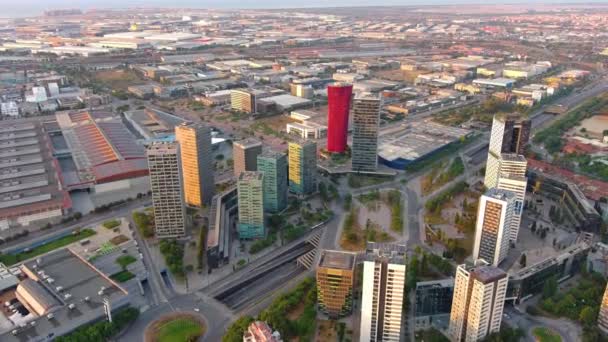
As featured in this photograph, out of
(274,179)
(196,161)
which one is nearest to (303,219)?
(274,179)

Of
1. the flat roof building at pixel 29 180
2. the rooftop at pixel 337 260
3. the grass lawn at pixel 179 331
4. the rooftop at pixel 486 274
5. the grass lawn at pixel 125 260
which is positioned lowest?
the grass lawn at pixel 179 331

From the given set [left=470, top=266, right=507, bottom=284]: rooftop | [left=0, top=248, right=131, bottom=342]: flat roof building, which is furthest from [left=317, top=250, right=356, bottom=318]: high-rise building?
[left=0, top=248, right=131, bottom=342]: flat roof building

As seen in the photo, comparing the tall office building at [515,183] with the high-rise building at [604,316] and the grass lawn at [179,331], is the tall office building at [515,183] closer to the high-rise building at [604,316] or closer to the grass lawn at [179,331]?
the high-rise building at [604,316]

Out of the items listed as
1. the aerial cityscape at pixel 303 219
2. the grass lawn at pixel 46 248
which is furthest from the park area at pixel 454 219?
the grass lawn at pixel 46 248

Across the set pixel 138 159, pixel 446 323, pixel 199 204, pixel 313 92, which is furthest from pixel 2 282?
pixel 313 92

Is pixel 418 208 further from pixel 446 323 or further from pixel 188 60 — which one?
pixel 188 60

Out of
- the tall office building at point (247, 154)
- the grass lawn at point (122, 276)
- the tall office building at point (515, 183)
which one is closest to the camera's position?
the grass lawn at point (122, 276)
